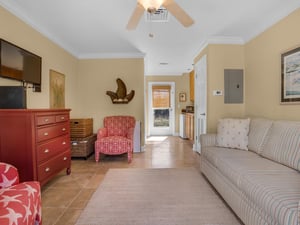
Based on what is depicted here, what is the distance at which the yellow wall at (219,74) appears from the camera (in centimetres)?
365

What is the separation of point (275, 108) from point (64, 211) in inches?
121

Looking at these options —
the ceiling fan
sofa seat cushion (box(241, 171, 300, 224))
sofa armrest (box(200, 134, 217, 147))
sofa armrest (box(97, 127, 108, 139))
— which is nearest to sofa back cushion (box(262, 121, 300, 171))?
sofa seat cushion (box(241, 171, 300, 224))

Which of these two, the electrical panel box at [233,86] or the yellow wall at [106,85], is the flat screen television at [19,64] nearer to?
the yellow wall at [106,85]

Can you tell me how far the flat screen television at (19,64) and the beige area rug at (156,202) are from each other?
1822 mm

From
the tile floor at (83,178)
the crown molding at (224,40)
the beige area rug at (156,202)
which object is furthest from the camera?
the crown molding at (224,40)

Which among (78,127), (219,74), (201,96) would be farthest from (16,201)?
(201,96)

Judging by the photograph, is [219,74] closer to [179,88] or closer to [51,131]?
[51,131]

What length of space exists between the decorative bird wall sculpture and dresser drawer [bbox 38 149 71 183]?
1.89m

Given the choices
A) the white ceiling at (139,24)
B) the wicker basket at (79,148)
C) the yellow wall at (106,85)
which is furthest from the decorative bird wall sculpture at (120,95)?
the wicker basket at (79,148)

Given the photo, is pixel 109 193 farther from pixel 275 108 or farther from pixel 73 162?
pixel 275 108

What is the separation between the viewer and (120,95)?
453 cm

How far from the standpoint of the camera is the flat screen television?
2.23 meters

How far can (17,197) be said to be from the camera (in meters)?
1.22

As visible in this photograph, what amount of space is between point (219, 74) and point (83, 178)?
3.05m
